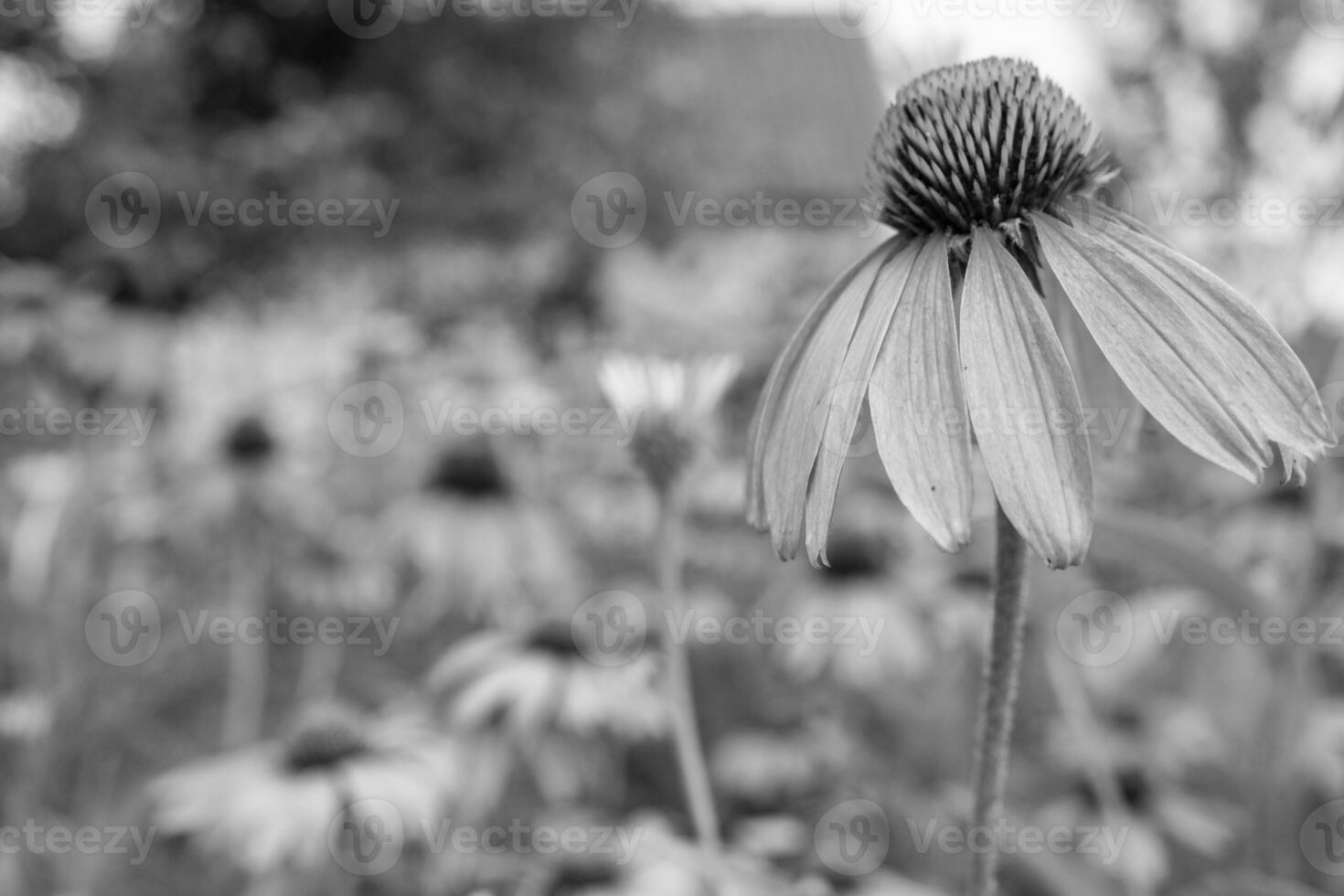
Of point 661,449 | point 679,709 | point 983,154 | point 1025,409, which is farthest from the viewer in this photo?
point 661,449

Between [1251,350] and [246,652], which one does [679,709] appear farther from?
[246,652]

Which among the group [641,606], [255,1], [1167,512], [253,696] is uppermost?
[255,1]

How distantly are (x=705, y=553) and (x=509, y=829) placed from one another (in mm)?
1277

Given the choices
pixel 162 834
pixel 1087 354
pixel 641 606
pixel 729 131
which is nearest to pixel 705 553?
pixel 641 606

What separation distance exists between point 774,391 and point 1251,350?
28cm

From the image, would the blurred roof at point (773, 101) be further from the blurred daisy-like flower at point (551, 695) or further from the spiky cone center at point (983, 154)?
the spiky cone center at point (983, 154)

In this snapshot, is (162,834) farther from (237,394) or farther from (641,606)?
(237,394)

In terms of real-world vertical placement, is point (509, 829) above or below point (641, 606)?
below

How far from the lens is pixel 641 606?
7.88ft

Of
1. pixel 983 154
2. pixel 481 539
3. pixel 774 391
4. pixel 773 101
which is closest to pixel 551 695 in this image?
pixel 481 539

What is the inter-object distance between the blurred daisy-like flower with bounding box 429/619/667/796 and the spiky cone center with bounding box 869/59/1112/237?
98 centimetres

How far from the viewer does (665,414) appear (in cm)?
128

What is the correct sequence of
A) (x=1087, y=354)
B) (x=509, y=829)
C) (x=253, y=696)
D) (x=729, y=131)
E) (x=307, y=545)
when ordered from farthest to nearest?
(x=729, y=131)
(x=307, y=545)
(x=253, y=696)
(x=509, y=829)
(x=1087, y=354)

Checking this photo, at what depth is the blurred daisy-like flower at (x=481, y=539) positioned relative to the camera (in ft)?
7.66
